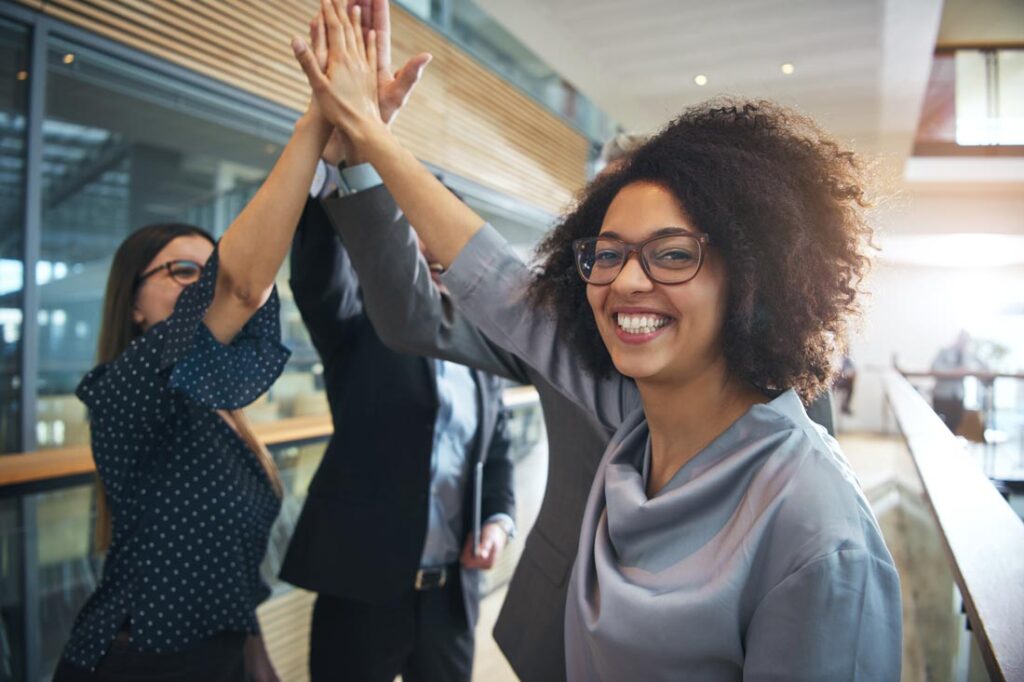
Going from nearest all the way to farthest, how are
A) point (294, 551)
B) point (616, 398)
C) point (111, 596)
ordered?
point (616, 398)
point (111, 596)
point (294, 551)

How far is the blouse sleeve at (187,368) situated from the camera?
1.17m

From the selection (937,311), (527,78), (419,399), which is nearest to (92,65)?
(419,399)

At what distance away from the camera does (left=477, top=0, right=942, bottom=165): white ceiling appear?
297cm

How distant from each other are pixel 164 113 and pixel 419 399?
2312 millimetres

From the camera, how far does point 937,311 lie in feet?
5.06

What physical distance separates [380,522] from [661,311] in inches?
42.9

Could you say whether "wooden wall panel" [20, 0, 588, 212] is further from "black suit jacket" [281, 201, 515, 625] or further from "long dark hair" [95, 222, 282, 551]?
"long dark hair" [95, 222, 282, 551]

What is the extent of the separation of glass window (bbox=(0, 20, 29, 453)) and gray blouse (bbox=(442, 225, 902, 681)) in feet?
7.92

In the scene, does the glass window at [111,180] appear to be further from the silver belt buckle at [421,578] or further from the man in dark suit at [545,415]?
the man in dark suit at [545,415]

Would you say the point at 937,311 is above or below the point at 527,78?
below

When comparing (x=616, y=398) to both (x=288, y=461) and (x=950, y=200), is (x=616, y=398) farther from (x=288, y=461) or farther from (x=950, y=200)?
(x=288, y=461)

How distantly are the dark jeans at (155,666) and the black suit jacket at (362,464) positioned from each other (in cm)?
36

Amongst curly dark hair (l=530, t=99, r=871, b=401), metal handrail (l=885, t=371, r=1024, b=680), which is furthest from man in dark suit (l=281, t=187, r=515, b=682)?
metal handrail (l=885, t=371, r=1024, b=680)

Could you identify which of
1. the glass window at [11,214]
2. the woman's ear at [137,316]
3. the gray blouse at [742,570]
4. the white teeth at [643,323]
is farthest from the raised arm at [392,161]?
the glass window at [11,214]
